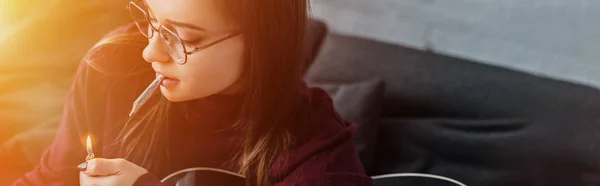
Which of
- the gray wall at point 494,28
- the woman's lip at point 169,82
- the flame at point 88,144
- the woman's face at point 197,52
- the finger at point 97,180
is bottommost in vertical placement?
the finger at point 97,180

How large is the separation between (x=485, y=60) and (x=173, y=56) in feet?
1.90

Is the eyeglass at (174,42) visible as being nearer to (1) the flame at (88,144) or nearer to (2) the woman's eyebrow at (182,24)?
(2) the woman's eyebrow at (182,24)

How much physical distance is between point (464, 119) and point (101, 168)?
1.64ft

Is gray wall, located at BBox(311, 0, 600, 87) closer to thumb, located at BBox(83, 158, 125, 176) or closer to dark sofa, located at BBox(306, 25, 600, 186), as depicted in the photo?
dark sofa, located at BBox(306, 25, 600, 186)

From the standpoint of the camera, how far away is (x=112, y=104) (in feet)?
2.16

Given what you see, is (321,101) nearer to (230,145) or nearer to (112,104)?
(230,145)

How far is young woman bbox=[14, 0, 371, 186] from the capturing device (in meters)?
0.59

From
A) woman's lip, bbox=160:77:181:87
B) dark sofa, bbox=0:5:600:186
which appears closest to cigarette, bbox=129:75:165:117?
woman's lip, bbox=160:77:181:87

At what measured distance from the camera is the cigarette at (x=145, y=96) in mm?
609

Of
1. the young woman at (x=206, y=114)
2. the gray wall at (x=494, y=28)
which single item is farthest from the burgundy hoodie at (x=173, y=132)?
the gray wall at (x=494, y=28)

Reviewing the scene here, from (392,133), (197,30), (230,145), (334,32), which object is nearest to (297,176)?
(230,145)

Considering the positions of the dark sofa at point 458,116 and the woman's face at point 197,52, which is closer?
the woman's face at point 197,52

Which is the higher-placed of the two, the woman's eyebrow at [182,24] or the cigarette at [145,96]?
the woman's eyebrow at [182,24]

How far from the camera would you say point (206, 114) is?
25.9 inches
